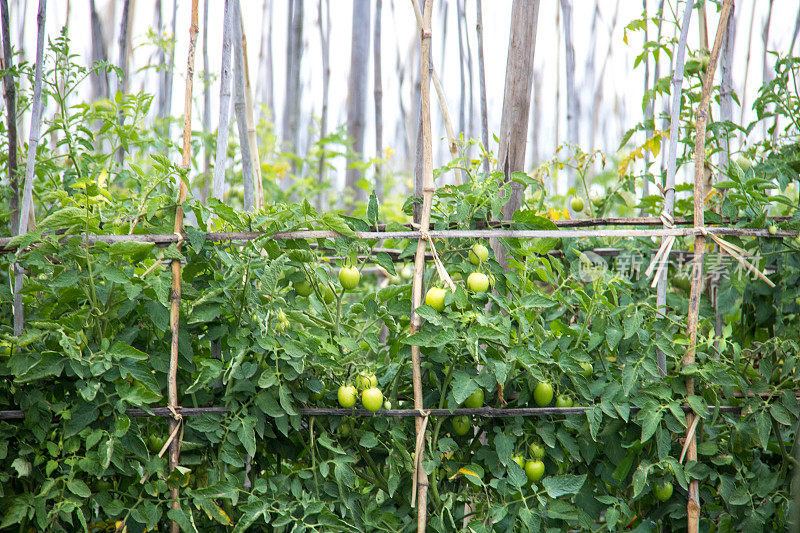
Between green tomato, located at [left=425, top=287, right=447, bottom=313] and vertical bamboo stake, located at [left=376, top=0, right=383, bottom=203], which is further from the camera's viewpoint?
vertical bamboo stake, located at [left=376, top=0, right=383, bottom=203]

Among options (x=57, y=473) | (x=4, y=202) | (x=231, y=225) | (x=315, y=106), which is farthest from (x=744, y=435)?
(x=315, y=106)

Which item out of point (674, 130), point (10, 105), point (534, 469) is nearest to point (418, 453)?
point (534, 469)

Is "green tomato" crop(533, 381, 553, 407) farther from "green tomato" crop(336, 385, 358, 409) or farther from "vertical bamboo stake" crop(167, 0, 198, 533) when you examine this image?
"vertical bamboo stake" crop(167, 0, 198, 533)

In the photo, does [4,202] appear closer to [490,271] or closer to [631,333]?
[490,271]

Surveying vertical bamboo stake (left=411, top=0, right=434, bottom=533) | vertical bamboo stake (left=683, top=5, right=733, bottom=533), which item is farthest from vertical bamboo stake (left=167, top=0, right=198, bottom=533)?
vertical bamboo stake (left=683, top=5, right=733, bottom=533)

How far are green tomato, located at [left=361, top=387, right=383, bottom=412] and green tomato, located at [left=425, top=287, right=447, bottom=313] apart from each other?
212 millimetres

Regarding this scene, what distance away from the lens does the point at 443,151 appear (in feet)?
19.7

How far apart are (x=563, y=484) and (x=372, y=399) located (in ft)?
1.44

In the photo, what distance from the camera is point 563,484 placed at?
4.03 ft

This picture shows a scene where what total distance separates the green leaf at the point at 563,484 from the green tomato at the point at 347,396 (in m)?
0.43

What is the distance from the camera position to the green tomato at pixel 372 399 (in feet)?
3.95

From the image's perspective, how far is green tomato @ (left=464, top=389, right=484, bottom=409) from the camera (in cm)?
125

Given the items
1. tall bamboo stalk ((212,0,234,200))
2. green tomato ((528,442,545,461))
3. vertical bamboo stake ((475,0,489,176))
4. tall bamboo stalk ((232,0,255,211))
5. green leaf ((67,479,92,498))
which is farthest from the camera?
vertical bamboo stake ((475,0,489,176))

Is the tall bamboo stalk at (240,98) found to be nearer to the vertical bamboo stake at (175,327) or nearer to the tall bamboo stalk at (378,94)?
the vertical bamboo stake at (175,327)
